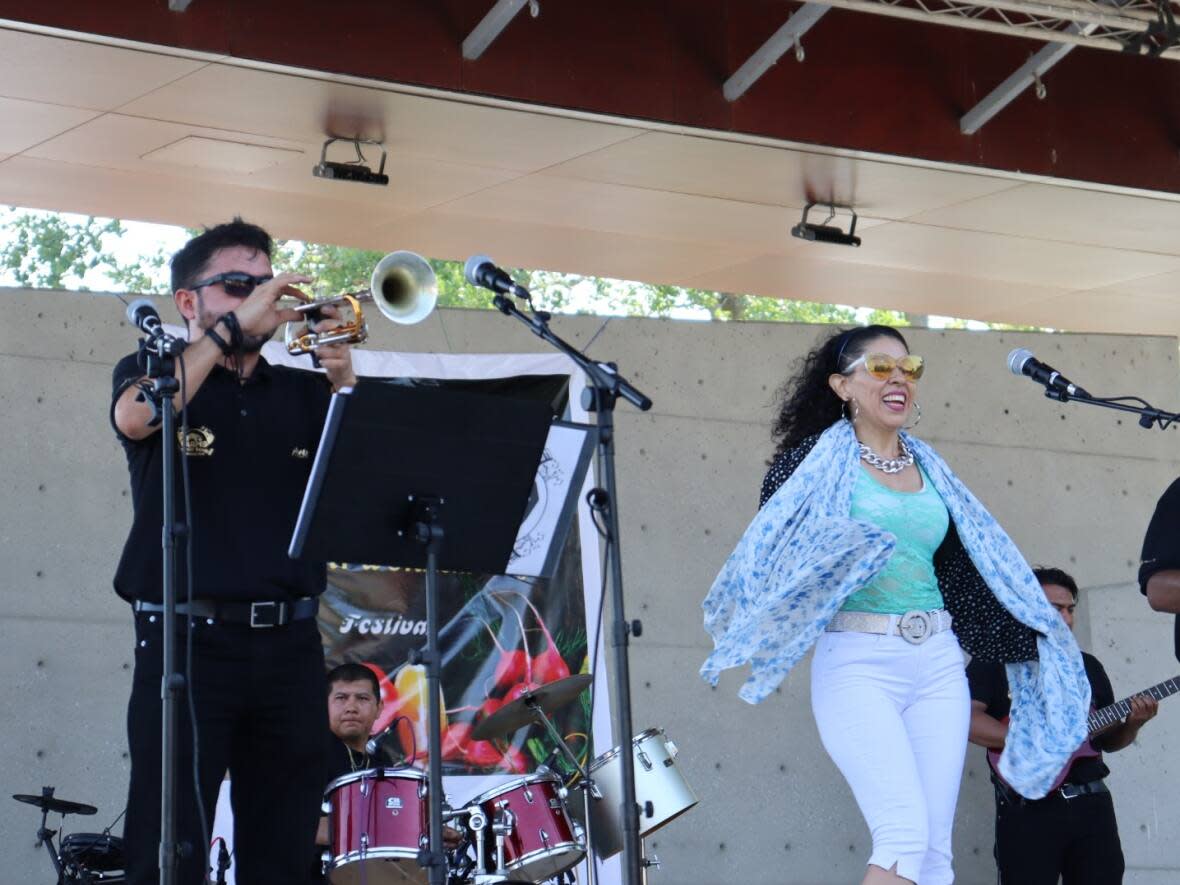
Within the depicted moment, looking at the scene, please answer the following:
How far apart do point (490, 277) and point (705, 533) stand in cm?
463

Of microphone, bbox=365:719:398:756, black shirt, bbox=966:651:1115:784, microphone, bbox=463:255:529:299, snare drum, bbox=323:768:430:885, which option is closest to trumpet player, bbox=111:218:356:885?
microphone, bbox=463:255:529:299

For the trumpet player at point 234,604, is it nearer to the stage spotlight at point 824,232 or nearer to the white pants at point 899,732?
the white pants at point 899,732

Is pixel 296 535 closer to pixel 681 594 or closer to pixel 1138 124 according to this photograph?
pixel 681 594

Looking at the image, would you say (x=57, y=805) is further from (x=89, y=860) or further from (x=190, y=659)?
(x=190, y=659)

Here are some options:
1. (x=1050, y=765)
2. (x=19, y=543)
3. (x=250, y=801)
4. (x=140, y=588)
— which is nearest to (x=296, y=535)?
(x=140, y=588)

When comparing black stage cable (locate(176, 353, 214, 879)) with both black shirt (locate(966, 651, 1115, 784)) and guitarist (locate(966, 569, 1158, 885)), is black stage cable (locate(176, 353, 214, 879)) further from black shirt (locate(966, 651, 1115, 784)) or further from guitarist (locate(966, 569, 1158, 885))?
black shirt (locate(966, 651, 1115, 784))

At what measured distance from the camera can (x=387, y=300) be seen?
409 cm

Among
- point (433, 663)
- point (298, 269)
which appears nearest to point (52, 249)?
point (298, 269)

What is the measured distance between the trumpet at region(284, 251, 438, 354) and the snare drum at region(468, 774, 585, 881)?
2.61 metres

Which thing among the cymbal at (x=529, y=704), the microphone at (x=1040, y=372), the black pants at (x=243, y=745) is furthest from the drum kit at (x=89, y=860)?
the microphone at (x=1040, y=372)

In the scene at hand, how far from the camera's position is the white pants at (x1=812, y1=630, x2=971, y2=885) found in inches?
160

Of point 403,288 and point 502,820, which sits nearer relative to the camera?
point 403,288

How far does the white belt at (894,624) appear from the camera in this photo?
13.9ft

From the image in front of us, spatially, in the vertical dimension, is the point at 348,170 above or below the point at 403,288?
above
